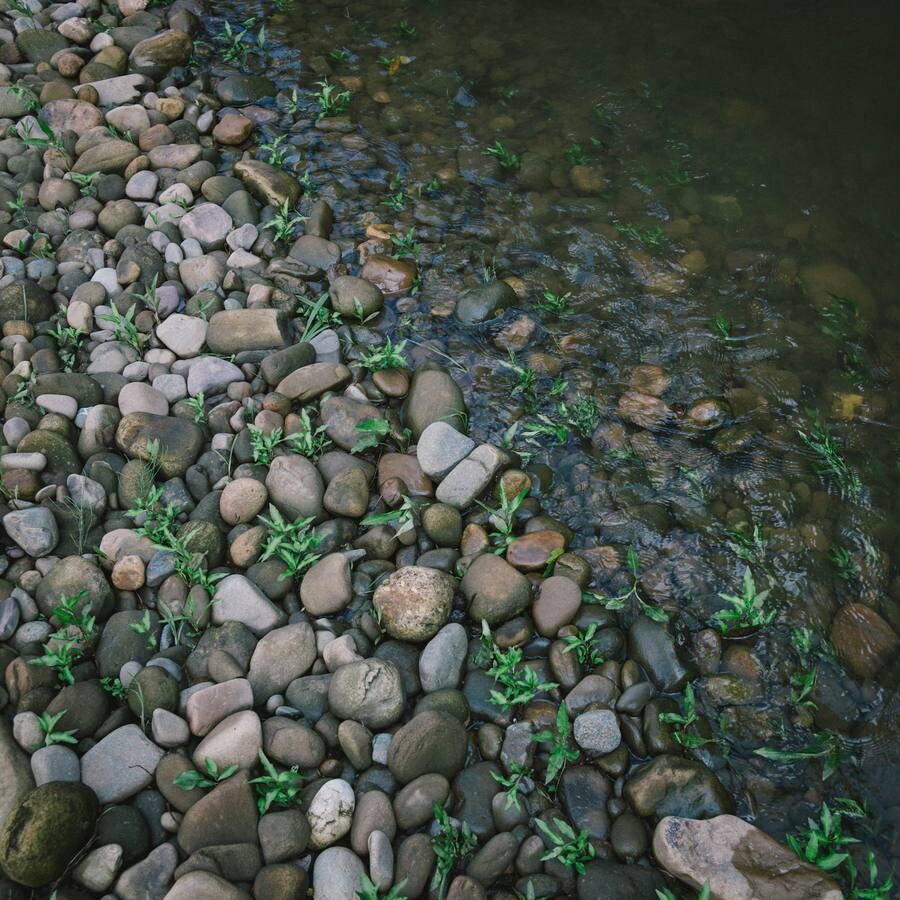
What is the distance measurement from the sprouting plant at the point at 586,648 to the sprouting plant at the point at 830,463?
4.44 feet

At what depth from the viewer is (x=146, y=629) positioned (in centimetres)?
275

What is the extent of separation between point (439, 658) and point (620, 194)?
3131 millimetres

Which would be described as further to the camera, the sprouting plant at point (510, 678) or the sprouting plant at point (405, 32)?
the sprouting plant at point (405, 32)

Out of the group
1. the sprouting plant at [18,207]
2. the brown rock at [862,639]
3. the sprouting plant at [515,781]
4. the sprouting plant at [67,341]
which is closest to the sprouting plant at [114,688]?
the sprouting plant at [515,781]

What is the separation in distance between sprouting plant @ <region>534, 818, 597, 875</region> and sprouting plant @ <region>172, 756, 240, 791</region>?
990 mm

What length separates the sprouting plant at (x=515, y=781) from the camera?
2424 mm

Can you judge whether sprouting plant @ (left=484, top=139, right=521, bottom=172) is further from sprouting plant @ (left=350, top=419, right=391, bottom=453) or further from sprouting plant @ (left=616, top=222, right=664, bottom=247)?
sprouting plant @ (left=350, top=419, right=391, bottom=453)

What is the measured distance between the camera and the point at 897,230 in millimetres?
4434

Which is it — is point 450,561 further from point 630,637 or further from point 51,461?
point 51,461

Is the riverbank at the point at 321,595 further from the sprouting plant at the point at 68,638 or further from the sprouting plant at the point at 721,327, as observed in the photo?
the sprouting plant at the point at 721,327

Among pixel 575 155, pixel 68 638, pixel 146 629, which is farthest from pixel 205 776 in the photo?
pixel 575 155

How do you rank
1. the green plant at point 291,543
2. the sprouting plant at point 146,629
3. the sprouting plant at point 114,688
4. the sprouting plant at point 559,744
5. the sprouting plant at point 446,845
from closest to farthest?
the sprouting plant at point 446,845 < the sprouting plant at point 559,744 < the sprouting plant at point 114,688 < the sprouting plant at point 146,629 < the green plant at point 291,543

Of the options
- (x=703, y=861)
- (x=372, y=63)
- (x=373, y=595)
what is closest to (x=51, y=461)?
(x=373, y=595)

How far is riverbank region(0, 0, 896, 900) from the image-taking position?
7.66 feet
